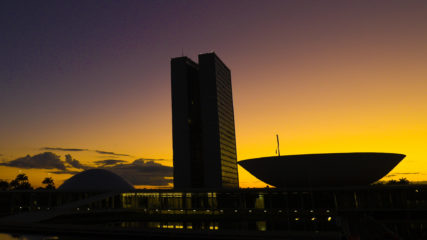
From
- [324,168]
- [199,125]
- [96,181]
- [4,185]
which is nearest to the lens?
[324,168]

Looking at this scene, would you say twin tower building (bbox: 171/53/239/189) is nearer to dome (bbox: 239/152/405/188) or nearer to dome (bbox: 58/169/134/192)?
dome (bbox: 58/169/134/192)

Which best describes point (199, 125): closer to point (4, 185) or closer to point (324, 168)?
point (4, 185)

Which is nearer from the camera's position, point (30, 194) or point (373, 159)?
point (373, 159)

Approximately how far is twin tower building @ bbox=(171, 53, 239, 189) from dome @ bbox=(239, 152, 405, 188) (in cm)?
8149

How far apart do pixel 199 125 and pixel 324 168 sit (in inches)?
3975

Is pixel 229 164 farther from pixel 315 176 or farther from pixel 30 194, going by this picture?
pixel 315 176

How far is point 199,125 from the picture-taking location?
146 meters

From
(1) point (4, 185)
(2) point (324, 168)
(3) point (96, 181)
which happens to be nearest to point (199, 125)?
(3) point (96, 181)

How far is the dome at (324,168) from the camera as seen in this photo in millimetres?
45969

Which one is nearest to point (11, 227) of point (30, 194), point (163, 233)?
point (163, 233)

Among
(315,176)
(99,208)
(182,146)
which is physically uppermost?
(182,146)

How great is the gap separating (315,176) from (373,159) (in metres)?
8.41

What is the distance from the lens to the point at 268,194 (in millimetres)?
55094

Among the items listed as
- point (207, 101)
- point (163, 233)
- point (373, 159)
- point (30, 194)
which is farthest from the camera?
point (207, 101)
